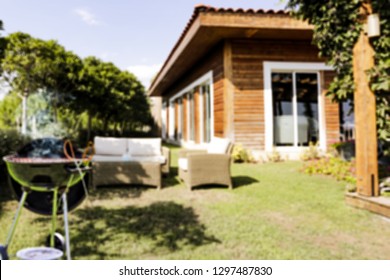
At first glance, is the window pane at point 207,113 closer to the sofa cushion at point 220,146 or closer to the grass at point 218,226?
the sofa cushion at point 220,146

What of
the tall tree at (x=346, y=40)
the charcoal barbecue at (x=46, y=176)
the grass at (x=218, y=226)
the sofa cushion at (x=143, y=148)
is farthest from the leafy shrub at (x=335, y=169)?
the charcoal barbecue at (x=46, y=176)

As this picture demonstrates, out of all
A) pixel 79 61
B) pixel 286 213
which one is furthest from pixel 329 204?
pixel 79 61

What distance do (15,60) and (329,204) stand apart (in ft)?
32.6

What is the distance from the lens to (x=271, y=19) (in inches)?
287

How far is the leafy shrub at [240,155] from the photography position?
26.1ft

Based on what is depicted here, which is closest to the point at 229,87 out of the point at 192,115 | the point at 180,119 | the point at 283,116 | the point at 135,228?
the point at 283,116

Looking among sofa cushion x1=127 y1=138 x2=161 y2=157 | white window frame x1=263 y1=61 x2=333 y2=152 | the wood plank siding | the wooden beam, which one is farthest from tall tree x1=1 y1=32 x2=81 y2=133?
the wood plank siding

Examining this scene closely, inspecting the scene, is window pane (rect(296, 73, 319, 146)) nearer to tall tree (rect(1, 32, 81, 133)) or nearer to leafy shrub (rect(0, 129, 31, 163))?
leafy shrub (rect(0, 129, 31, 163))

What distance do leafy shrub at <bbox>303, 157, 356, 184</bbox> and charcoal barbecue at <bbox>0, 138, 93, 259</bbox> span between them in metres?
4.59

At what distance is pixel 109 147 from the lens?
6.22m

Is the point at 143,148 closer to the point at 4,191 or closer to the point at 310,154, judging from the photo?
the point at 4,191

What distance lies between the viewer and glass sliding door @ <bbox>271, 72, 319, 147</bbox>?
8.56 metres
